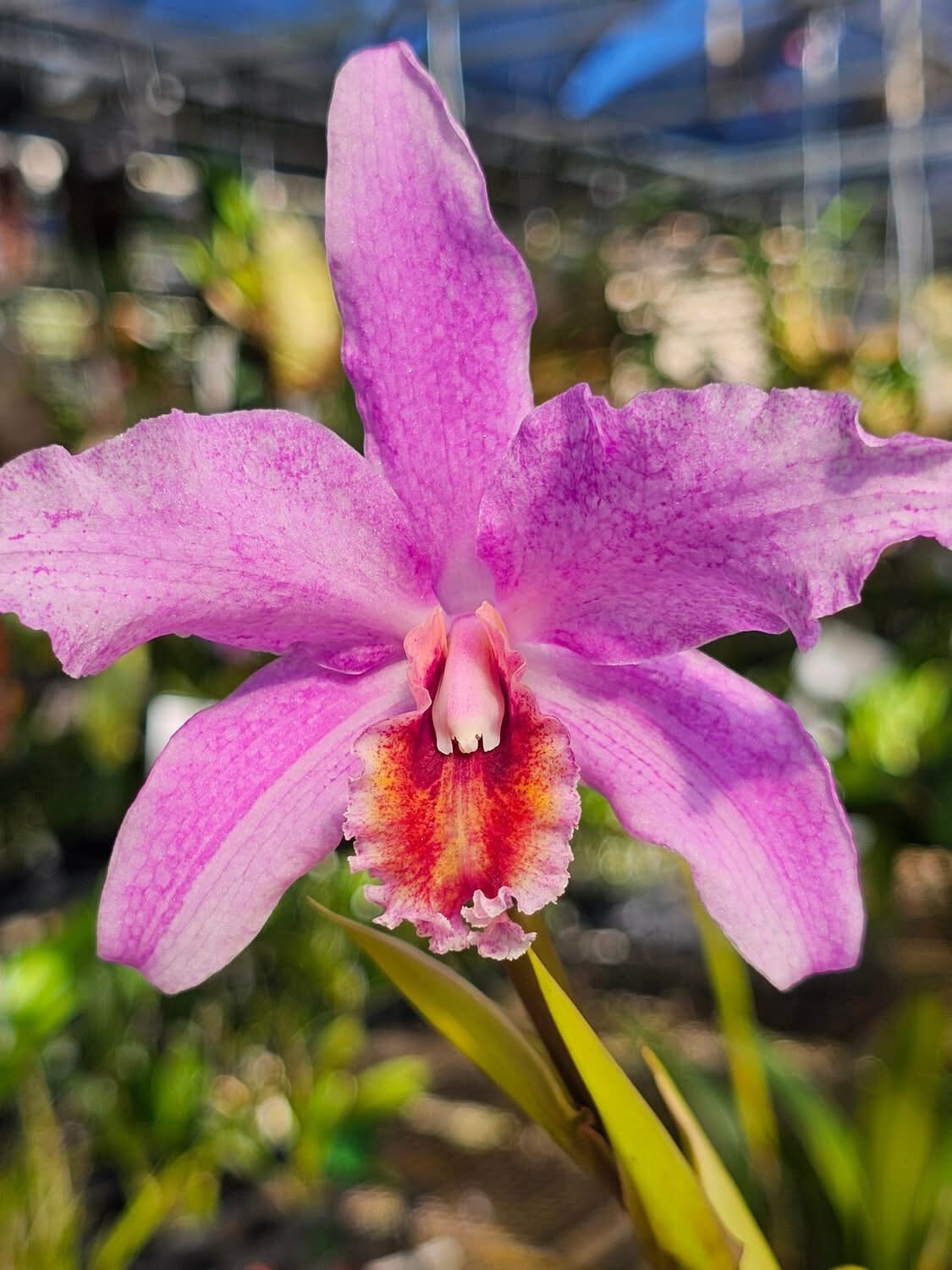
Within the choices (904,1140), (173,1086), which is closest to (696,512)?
(904,1140)

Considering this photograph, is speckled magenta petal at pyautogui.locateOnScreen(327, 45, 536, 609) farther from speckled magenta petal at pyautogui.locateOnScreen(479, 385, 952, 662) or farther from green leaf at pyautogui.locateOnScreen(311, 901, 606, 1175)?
green leaf at pyautogui.locateOnScreen(311, 901, 606, 1175)

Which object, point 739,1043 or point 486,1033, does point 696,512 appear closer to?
point 486,1033

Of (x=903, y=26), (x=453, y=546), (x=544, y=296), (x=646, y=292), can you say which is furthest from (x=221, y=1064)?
(x=903, y=26)

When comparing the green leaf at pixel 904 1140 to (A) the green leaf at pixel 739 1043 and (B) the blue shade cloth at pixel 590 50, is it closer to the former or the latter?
(A) the green leaf at pixel 739 1043

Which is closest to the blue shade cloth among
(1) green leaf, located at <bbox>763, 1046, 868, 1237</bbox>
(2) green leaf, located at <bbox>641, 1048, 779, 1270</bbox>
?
(1) green leaf, located at <bbox>763, 1046, 868, 1237</bbox>

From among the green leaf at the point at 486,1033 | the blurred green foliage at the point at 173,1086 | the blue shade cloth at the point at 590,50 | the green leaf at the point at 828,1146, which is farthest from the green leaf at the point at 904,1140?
the blue shade cloth at the point at 590,50
